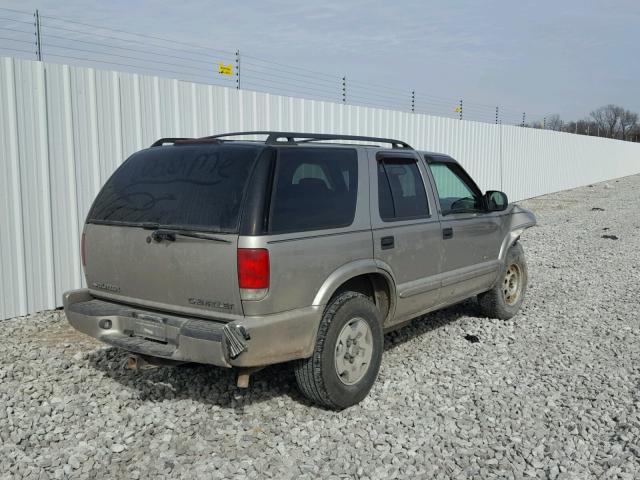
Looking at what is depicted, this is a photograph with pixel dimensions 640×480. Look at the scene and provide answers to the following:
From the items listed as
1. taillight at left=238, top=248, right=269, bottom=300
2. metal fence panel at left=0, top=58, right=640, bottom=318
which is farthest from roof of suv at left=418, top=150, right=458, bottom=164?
metal fence panel at left=0, top=58, right=640, bottom=318

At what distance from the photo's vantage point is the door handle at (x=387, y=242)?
443 centimetres

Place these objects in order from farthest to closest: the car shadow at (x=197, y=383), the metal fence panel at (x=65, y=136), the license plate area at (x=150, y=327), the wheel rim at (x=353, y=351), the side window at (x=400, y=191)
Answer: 1. the metal fence panel at (x=65, y=136)
2. the side window at (x=400, y=191)
3. the car shadow at (x=197, y=383)
4. the wheel rim at (x=353, y=351)
5. the license plate area at (x=150, y=327)

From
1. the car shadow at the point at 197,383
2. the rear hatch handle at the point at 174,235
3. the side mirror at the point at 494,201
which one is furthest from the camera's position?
the side mirror at the point at 494,201

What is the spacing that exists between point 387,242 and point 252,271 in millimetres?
1345

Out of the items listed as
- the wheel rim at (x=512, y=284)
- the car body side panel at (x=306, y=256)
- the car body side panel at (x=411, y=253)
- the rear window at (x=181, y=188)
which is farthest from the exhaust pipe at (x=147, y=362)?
the wheel rim at (x=512, y=284)

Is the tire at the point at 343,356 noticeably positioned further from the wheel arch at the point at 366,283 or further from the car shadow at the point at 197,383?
the car shadow at the point at 197,383

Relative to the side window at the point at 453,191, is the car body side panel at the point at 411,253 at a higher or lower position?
lower

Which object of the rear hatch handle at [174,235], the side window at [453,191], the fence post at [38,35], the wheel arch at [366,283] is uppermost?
the fence post at [38,35]

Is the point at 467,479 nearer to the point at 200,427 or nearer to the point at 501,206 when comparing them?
the point at 200,427

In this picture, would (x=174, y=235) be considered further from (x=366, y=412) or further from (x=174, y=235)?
(x=366, y=412)

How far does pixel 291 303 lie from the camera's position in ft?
12.2

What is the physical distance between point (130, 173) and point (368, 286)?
1.94 m

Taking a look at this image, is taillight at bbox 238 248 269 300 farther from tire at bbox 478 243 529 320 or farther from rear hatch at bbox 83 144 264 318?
tire at bbox 478 243 529 320

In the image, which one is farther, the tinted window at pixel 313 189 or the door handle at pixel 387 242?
the door handle at pixel 387 242
